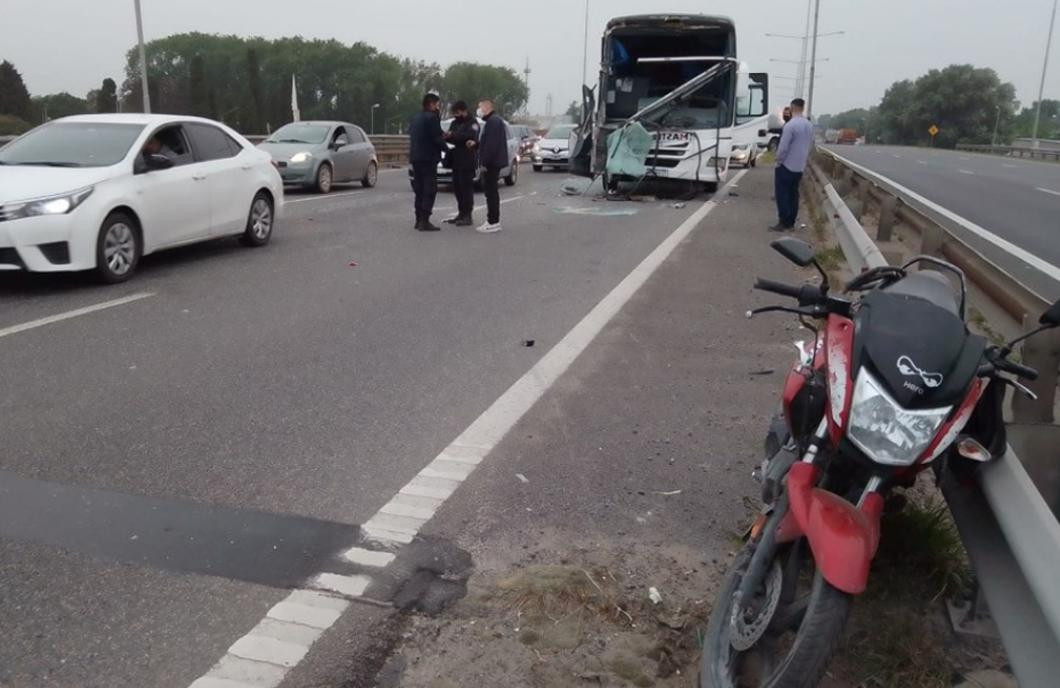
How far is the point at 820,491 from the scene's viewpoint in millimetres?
2658

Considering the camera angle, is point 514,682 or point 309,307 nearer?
point 514,682

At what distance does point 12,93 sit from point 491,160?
51706 mm

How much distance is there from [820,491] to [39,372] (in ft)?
17.3

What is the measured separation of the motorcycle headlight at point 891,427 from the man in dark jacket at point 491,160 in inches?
448

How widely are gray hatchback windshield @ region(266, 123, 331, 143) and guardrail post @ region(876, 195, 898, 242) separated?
13.3 metres

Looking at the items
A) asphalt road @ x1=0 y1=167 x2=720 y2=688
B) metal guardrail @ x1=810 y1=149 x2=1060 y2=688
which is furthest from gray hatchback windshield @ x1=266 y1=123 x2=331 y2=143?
metal guardrail @ x1=810 y1=149 x2=1060 y2=688

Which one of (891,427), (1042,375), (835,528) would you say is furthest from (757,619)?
(1042,375)

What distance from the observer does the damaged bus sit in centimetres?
1872

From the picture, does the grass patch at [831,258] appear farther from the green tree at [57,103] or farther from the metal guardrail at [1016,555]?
the green tree at [57,103]

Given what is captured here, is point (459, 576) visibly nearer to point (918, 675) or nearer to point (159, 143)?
point (918, 675)

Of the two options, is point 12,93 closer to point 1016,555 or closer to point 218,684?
point 218,684

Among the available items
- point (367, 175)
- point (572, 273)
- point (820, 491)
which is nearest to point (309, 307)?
point (572, 273)

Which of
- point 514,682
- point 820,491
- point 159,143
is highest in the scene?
point 159,143

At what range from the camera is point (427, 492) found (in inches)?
173
